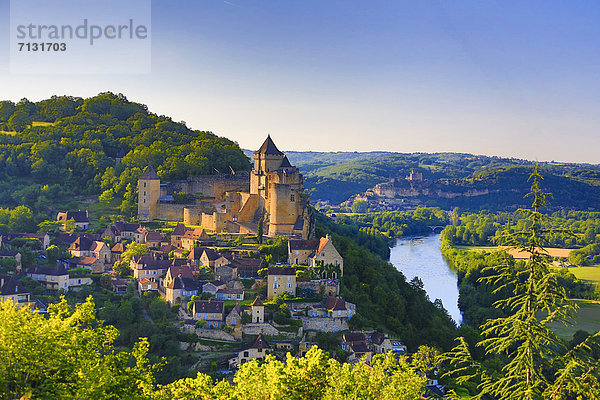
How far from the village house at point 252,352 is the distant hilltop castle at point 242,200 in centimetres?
1170

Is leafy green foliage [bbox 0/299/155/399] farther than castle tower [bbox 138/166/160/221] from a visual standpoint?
No

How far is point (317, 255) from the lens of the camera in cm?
3569

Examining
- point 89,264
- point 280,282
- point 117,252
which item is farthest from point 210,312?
point 117,252

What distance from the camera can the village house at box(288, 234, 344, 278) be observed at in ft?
117

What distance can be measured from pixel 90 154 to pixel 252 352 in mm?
34174

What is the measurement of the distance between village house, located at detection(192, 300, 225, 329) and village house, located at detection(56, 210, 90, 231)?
54.9 feet

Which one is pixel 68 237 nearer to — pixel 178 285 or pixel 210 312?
pixel 178 285

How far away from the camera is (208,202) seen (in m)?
45.8

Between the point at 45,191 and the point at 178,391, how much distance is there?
1654 inches

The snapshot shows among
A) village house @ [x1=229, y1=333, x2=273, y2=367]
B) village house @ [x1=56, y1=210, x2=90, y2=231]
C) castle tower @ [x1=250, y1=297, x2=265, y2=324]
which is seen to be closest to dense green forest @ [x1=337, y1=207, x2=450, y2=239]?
village house @ [x1=56, y1=210, x2=90, y2=231]

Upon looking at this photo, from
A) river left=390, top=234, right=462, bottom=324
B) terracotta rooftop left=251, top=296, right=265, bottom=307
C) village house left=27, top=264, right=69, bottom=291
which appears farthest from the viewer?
river left=390, top=234, right=462, bottom=324

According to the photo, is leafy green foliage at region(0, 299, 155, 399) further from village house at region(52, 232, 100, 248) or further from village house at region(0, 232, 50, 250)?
village house at region(52, 232, 100, 248)

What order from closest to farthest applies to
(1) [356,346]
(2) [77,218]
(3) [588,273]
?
(1) [356,346], (2) [77,218], (3) [588,273]

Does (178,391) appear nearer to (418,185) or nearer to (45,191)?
(45,191)
